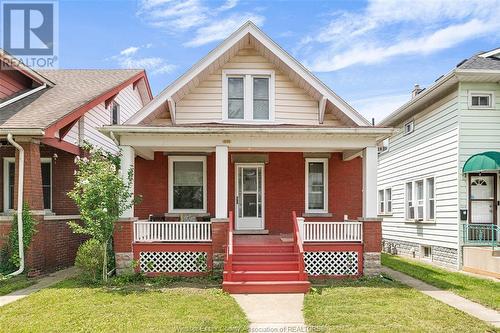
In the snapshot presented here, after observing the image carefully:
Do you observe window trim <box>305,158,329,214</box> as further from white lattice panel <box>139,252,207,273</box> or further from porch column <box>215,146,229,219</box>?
white lattice panel <box>139,252,207,273</box>

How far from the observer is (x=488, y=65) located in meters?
13.0

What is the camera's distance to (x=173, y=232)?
37.2ft

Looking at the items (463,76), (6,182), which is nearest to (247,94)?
(463,76)

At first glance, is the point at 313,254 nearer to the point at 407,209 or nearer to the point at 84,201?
the point at 84,201

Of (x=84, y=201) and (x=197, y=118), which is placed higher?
(x=197, y=118)

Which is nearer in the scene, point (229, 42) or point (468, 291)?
point (468, 291)

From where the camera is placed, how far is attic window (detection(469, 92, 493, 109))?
12963 millimetres

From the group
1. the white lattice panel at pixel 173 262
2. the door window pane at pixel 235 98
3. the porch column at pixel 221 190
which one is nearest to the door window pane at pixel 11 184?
the white lattice panel at pixel 173 262

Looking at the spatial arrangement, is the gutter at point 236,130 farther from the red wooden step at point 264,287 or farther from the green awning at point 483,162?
the red wooden step at point 264,287

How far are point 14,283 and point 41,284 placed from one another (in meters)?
0.65

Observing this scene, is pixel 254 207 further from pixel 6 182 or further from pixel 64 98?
pixel 6 182

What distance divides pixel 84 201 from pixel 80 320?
147 inches

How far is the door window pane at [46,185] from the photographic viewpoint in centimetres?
1327

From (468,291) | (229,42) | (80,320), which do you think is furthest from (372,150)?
(80,320)
